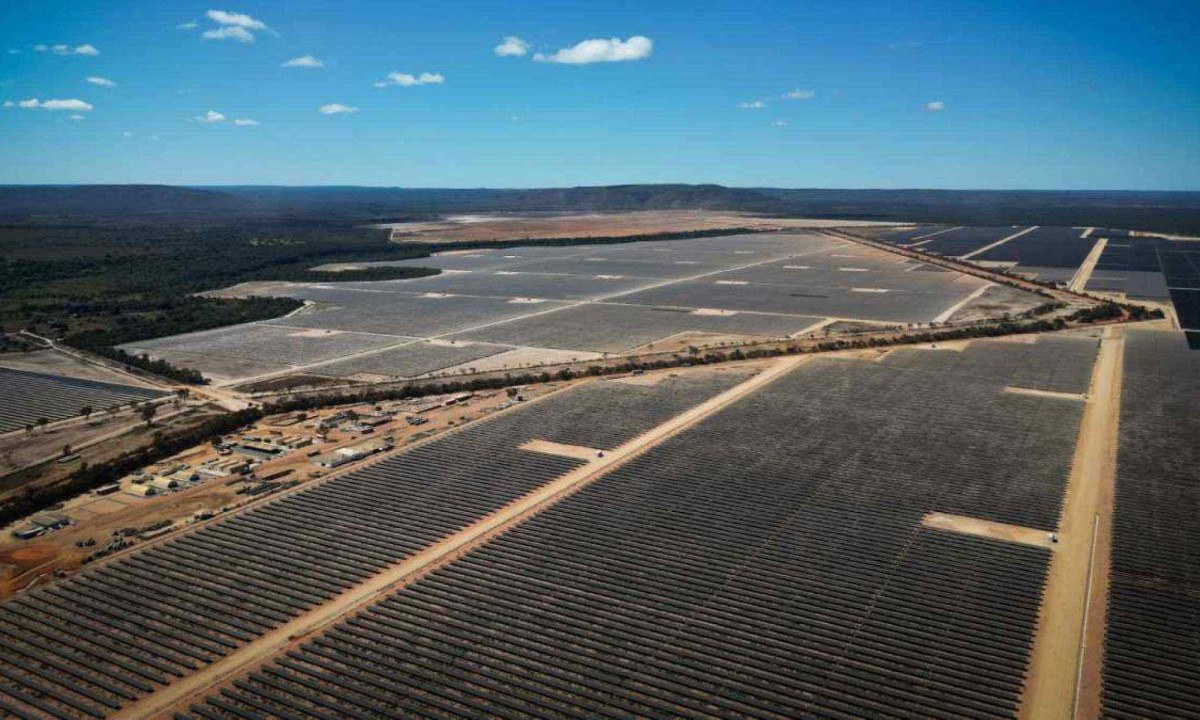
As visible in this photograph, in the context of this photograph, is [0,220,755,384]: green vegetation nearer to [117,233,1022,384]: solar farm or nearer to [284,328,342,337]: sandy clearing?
[117,233,1022,384]: solar farm

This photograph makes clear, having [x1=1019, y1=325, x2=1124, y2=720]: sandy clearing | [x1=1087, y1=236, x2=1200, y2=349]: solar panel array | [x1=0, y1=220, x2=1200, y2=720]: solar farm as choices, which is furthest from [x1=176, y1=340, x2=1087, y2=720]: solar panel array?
[x1=1087, y1=236, x2=1200, y2=349]: solar panel array

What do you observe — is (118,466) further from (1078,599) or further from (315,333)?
(1078,599)

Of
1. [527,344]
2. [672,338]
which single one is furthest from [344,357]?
[672,338]

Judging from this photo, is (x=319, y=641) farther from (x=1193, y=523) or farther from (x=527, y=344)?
(x=527, y=344)

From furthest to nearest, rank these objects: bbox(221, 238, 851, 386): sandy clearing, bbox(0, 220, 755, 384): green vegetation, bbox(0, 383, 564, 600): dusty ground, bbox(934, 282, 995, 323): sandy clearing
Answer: bbox(934, 282, 995, 323): sandy clearing < bbox(0, 220, 755, 384): green vegetation < bbox(221, 238, 851, 386): sandy clearing < bbox(0, 383, 564, 600): dusty ground

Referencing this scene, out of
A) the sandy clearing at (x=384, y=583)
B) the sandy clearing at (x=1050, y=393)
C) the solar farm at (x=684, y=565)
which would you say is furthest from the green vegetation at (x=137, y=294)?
the sandy clearing at (x=1050, y=393)

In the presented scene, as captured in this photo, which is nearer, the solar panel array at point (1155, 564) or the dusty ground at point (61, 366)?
the solar panel array at point (1155, 564)

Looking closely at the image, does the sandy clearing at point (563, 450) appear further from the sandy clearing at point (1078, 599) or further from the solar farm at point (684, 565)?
the sandy clearing at point (1078, 599)
